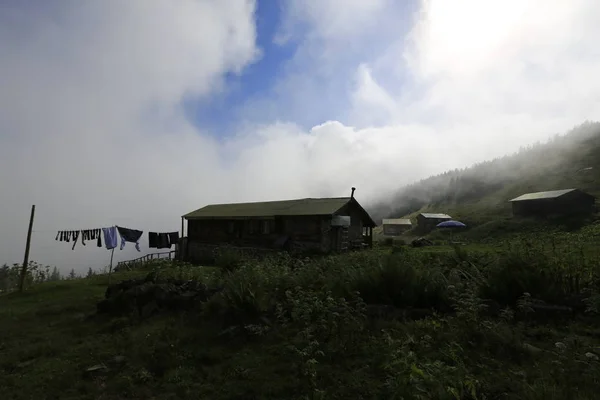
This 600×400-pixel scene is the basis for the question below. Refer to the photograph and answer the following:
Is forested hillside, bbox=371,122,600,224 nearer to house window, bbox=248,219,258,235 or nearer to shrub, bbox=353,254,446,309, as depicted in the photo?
house window, bbox=248,219,258,235

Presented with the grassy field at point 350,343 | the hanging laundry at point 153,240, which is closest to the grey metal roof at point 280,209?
the hanging laundry at point 153,240

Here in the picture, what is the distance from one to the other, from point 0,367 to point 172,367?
4152mm

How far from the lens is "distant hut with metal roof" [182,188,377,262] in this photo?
25734 millimetres

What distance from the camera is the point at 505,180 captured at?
96.0 meters

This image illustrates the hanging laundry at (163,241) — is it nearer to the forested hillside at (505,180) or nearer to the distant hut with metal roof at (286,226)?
the distant hut with metal roof at (286,226)

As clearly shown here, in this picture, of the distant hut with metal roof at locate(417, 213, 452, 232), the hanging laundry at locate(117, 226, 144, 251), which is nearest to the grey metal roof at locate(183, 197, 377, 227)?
the hanging laundry at locate(117, 226, 144, 251)

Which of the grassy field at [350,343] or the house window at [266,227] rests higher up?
the house window at [266,227]

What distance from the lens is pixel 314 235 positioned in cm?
2575

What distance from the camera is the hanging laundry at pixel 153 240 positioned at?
95.6 feet

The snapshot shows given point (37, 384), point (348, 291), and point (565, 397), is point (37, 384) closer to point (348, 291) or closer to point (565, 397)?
point (348, 291)

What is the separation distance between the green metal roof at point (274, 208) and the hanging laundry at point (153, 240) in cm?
496

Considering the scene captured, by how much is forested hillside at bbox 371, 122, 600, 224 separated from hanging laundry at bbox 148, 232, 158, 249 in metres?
54.4

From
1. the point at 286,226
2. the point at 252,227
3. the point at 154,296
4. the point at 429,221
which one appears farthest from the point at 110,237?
the point at 429,221

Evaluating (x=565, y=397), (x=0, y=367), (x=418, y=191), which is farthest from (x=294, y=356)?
(x=418, y=191)
